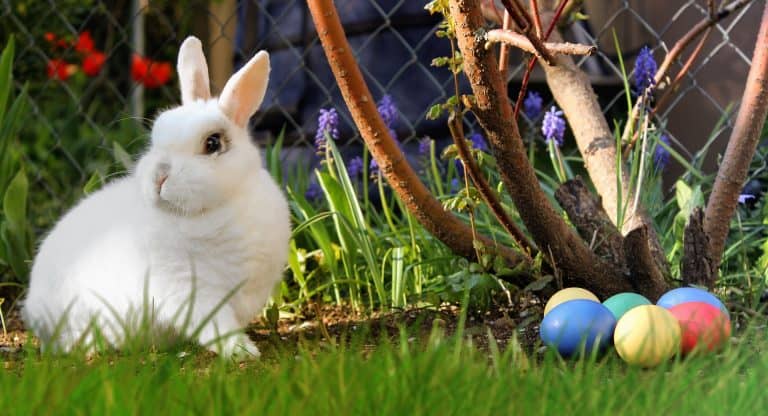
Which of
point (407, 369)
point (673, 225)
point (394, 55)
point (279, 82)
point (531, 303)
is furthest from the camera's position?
point (279, 82)

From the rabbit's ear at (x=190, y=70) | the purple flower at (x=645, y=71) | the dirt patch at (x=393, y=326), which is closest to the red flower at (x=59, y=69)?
the dirt patch at (x=393, y=326)

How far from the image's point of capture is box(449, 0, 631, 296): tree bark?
5.91 ft

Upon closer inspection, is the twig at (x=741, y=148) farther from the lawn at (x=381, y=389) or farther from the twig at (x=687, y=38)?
the lawn at (x=381, y=389)

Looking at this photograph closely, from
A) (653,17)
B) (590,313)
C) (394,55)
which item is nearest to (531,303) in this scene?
(590,313)

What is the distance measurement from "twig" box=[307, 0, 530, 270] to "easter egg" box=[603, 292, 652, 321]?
28 centimetres

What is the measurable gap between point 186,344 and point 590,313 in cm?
79

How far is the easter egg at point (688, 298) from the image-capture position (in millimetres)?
1924

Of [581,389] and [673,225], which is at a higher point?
[673,225]

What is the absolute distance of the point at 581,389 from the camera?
1428 millimetres

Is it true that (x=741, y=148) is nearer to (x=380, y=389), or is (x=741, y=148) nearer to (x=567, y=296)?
(x=567, y=296)

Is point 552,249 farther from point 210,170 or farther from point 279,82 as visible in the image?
point 279,82

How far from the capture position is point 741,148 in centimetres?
225

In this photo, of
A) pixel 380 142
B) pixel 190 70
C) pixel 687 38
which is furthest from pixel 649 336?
pixel 190 70

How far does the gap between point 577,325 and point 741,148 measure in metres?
0.70
